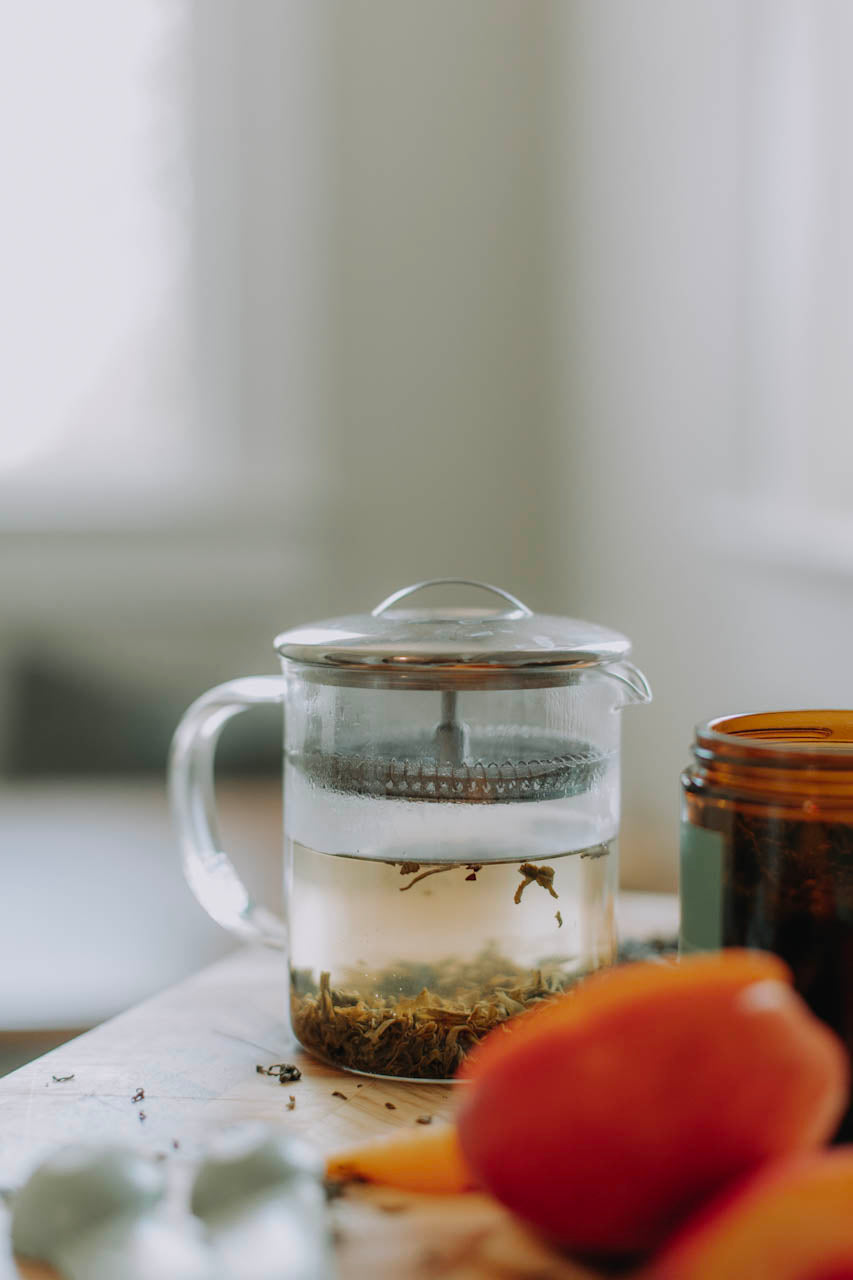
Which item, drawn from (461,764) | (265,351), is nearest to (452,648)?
(461,764)

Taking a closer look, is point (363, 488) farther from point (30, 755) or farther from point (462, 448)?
point (30, 755)

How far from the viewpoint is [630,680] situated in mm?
610

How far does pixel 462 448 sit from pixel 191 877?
2549 mm

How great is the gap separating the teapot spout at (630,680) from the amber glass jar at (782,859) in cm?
11

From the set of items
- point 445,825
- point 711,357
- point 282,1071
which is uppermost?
point 711,357

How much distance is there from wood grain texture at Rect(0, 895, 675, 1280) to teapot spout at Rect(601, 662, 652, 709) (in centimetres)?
20

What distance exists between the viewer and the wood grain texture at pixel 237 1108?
0.43 m

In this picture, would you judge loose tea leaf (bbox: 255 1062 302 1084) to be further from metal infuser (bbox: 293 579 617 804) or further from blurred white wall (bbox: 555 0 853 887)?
blurred white wall (bbox: 555 0 853 887)

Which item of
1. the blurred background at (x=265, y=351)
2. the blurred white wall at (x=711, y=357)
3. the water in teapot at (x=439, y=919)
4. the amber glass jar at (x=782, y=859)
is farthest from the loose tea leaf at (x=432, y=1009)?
the blurred background at (x=265, y=351)

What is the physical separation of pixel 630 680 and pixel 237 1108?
26cm

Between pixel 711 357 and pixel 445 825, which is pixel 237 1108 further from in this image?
pixel 711 357

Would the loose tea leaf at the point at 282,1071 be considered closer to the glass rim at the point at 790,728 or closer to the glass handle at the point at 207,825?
the glass handle at the point at 207,825

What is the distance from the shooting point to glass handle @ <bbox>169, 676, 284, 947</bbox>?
694 millimetres

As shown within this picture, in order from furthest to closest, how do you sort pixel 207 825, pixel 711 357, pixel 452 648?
pixel 711 357 < pixel 207 825 < pixel 452 648
